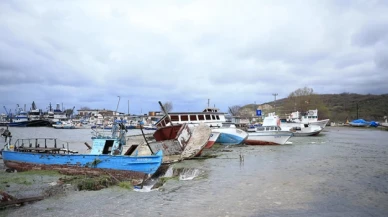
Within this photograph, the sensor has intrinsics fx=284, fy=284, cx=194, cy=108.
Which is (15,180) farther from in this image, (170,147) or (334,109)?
(334,109)

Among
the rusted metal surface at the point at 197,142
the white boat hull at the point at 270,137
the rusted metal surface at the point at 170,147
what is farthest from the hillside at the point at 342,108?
the rusted metal surface at the point at 170,147

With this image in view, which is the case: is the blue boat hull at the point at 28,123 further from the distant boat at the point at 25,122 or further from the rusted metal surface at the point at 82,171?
the rusted metal surface at the point at 82,171

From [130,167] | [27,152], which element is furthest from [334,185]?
[27,152]

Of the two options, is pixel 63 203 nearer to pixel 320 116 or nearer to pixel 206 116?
pixel 206 116

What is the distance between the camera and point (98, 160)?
1567 centimetres

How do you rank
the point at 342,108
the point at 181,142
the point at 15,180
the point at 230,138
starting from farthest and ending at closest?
1. the point at 342,108
2. the point at 230,138
3. the point at 181,142
4. the point at 15,180

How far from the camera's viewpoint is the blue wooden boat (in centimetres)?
1524

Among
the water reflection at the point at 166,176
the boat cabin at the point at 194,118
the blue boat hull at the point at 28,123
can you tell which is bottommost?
the water reflection at the point at 166,176

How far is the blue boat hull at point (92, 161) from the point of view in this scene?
15234 millimetres

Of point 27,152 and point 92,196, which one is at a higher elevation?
point 27,152

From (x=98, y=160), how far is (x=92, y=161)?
378mm

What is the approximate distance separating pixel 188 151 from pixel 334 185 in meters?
11.3

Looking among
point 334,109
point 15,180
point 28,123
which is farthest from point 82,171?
point 334,109

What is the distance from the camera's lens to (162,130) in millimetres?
25484
